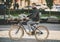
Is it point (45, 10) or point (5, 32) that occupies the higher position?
point (45, 10)

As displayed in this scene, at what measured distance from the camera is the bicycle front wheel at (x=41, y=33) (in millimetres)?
7488

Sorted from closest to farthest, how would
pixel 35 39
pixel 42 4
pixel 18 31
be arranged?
pixel 18 31 → pixel 35 39 → pixel 42 4

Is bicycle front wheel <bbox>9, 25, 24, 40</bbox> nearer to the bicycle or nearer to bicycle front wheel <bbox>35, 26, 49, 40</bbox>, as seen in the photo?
the bicycle

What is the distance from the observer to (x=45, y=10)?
9039 millimetres

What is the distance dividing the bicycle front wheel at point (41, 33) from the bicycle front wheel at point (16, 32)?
51 centimetres

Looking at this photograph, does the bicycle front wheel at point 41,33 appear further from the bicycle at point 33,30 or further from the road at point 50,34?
the road at point 50,34

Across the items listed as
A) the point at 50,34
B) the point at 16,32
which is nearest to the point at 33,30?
the point at 16,32

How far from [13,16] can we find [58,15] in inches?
70.8

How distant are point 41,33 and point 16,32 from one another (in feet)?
2.76

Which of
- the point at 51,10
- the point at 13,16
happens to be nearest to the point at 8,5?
the point at 13,16

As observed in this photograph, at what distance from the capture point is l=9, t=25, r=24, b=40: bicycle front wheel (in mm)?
7465


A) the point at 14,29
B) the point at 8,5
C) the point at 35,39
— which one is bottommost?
the point at 35,39

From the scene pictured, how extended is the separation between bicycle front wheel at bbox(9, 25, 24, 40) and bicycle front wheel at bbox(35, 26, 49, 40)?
0.51 metres

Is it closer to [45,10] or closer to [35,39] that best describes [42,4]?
[45,10]
